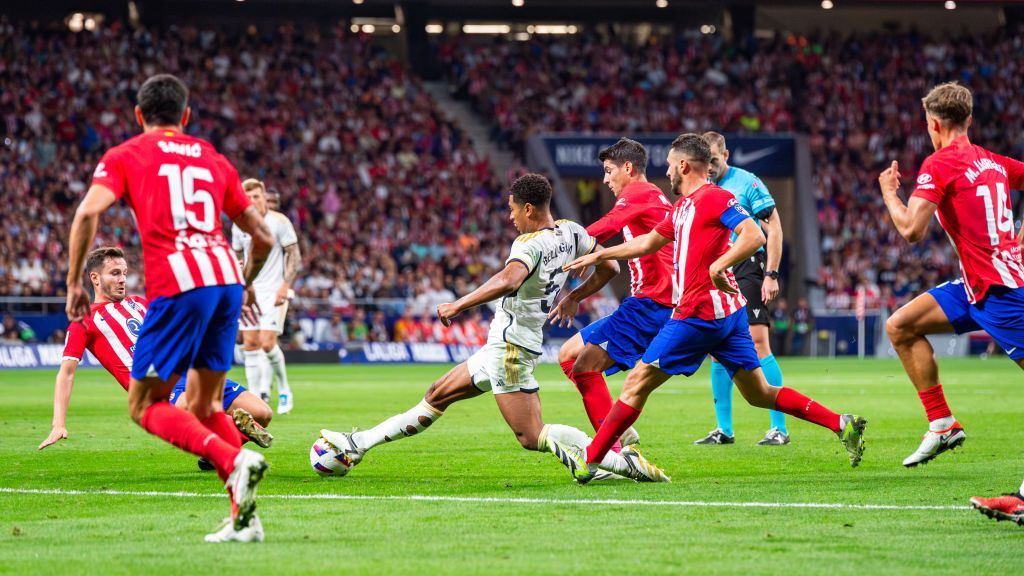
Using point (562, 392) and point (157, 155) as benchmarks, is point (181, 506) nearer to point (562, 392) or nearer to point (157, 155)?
point (157, 155)

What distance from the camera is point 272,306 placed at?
52.9 ft

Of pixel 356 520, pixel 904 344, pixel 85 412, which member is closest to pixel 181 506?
pixel 356 520

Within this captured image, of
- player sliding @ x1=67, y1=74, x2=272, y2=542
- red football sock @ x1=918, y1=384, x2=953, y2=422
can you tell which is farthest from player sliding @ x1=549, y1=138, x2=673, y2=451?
player sliding @ x1=67, y1=74, x2=272, y2=542

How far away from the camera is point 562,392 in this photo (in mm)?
19875

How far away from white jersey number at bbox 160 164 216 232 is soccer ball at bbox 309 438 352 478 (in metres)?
2.65

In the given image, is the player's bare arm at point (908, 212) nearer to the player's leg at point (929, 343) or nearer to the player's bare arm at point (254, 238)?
the player's leg at point (929, 343)

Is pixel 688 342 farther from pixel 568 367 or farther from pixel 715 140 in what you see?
pixel 715 140

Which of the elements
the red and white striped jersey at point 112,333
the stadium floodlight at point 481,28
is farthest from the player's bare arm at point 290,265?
the stadium floodlight at point 481,28

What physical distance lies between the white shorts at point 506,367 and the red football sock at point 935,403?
2.44m

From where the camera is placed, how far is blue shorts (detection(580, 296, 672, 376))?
979cm

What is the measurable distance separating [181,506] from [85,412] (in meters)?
8.70

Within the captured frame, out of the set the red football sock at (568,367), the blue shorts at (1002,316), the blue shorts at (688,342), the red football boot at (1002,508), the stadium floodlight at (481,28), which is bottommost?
the red football boot at (1002,508)

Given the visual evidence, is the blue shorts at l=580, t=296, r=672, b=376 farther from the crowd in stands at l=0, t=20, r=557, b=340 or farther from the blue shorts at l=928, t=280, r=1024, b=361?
the crowd in stands at l=0, t=20, r=557, b=340

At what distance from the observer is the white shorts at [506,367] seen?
28.1 feet
